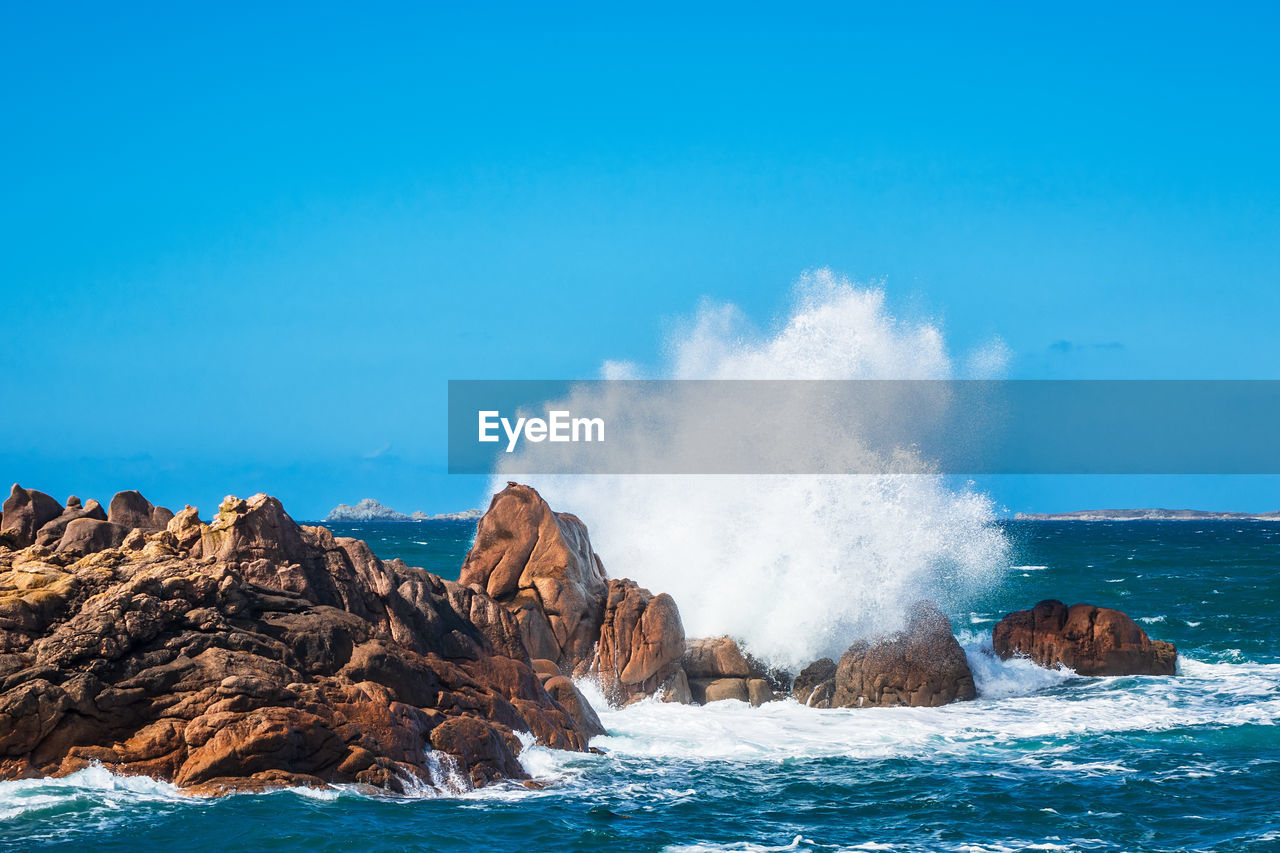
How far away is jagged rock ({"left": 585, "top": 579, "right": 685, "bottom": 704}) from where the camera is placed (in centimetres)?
2075

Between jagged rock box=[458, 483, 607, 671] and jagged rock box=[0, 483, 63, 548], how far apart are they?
7.17 m

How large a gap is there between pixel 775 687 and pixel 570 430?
60.4ft

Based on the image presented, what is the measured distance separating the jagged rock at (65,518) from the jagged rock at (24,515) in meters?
0.22

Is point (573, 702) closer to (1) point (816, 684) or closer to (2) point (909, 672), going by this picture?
(1) point (816, 684)

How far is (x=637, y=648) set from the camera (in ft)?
69.1

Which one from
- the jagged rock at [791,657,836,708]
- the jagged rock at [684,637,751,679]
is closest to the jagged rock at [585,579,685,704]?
the jagged rock at [684,637,751,679]

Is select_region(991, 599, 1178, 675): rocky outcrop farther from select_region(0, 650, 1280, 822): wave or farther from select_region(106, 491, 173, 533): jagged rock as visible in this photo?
select_region(106, 491, 173, 533): jagged rock

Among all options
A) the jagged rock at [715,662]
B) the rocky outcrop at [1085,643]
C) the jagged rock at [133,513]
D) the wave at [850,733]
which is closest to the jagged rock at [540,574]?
the wave at [850,733]

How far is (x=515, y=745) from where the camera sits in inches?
583

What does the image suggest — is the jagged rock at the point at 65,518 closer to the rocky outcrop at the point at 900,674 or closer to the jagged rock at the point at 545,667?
the jagged rock at the point at 545,667

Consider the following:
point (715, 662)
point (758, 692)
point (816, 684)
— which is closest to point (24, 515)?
point (715, 662)

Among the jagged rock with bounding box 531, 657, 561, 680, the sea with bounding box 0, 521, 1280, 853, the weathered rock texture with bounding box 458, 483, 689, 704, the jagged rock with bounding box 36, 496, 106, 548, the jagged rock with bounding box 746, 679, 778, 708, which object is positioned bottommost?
the sea with bounding box 0, 521, 1280, 853

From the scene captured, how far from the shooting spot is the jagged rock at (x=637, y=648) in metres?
20.8

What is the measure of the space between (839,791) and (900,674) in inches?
277
